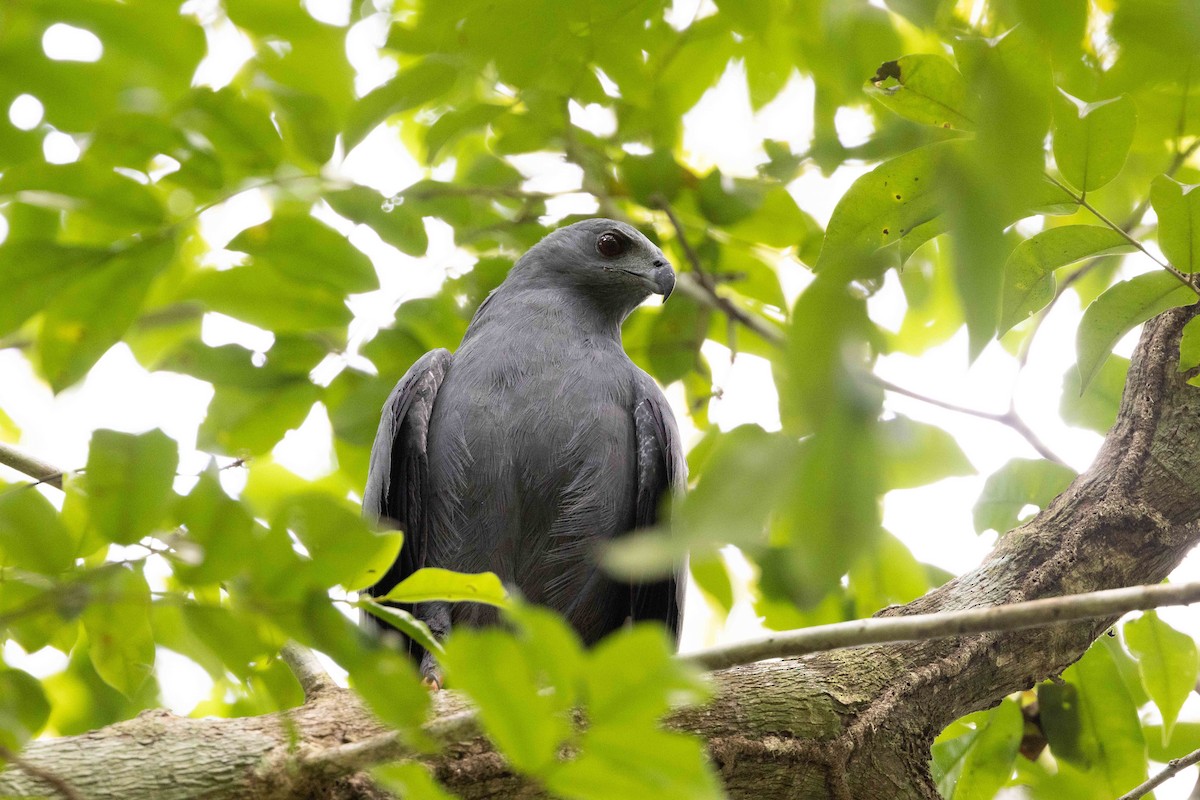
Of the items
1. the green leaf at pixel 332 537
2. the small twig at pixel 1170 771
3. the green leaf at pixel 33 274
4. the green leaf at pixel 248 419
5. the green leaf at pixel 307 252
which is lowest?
the small twig at pixel 1170 771

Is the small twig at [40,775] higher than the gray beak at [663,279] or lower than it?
lower

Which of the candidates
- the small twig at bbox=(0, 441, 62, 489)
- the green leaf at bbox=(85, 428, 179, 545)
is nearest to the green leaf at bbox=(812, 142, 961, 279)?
the green leaf at bbox=(85, 428, 179, 545)

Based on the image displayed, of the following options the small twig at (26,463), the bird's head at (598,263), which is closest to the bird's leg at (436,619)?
the small twig at (26,463)

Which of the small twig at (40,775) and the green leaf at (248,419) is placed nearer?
the small twig at (40,775)

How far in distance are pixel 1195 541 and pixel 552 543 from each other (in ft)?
7.40

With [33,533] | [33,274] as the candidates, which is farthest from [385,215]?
[33,533]

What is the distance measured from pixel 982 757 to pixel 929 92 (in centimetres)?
247

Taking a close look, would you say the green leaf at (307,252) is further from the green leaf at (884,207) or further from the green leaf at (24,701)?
the green leaf at (884,207)

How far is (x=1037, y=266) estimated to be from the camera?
8.05 ft

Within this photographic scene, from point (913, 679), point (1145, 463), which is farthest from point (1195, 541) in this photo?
point (913, 679)

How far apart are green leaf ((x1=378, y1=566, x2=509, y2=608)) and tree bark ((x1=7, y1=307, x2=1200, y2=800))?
0.33 metres

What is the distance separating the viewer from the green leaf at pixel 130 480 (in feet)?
6.61

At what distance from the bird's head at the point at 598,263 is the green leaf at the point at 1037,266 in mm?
2470

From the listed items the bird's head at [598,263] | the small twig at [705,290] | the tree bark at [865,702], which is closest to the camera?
the tree bark at [865,702]
